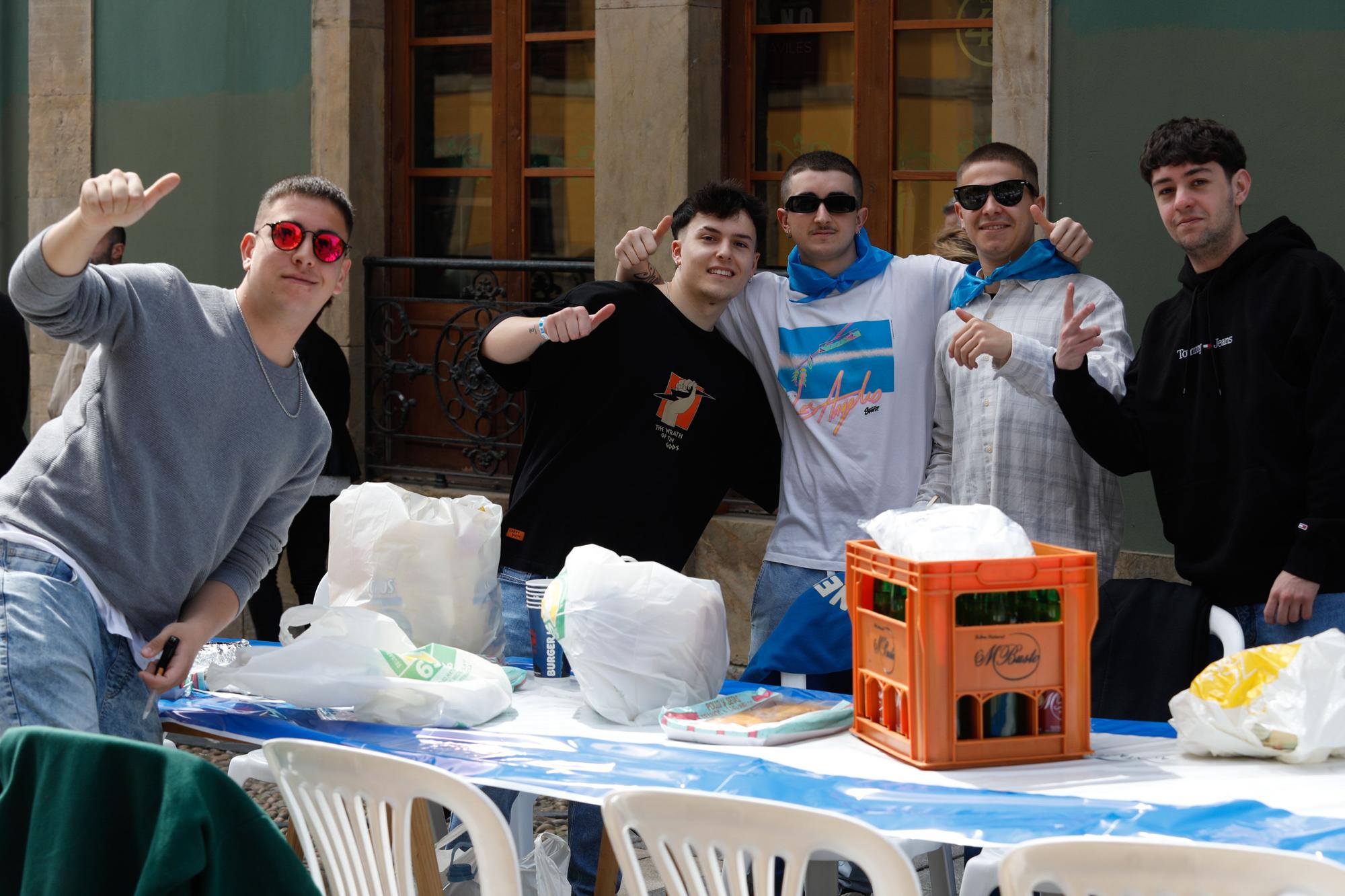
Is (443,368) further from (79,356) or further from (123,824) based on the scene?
(123,824)

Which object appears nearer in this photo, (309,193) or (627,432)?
(309,193)

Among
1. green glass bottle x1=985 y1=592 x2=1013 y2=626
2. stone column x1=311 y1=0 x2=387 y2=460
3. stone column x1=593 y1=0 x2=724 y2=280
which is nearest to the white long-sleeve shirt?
green glass bottle x1=985 y1=592 x2=1013 y2=626

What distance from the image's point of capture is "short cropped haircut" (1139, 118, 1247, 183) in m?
3.49

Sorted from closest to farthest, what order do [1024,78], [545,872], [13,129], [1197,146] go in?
[545,872]
[1197,146]
[1024,78]
[13,129]

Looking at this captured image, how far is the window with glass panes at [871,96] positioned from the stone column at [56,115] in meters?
3.59

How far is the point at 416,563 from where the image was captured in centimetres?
343

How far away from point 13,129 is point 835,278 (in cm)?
596

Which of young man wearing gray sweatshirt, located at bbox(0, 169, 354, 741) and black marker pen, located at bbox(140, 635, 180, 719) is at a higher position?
young man wearing gray sweatshirt, located at bbox(0, 169, 354, 741)

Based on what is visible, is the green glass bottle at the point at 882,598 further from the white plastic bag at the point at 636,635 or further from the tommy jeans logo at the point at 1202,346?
the tommy jeans logo at the point at 1202,346

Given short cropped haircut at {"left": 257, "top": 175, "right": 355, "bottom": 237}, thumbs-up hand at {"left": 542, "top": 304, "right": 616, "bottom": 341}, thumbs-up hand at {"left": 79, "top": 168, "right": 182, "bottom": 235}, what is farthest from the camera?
thumbs-up hand at {"left": 542, "top": 304, "right": 616, "bottom": 341}

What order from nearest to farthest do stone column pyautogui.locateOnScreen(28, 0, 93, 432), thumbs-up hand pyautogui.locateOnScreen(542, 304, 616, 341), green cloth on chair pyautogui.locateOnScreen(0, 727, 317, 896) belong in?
green cloth on chair pyautogui.locateOnScreen(0, 727, 317, 896) → thumbs-up hand pyautogui.locateOnScreen(542, 304, 616, 341) → stone column pyautogui.locateOnScreen(28, 0, 93, 432)

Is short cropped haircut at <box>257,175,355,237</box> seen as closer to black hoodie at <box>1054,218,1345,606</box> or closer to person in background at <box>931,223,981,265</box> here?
black hoodie at <box>1054,218,1345,606</box>

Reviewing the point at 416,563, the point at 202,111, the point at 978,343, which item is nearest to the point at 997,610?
the point at 978,343

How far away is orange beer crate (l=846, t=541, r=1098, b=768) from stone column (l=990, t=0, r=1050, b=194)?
3290 mm
